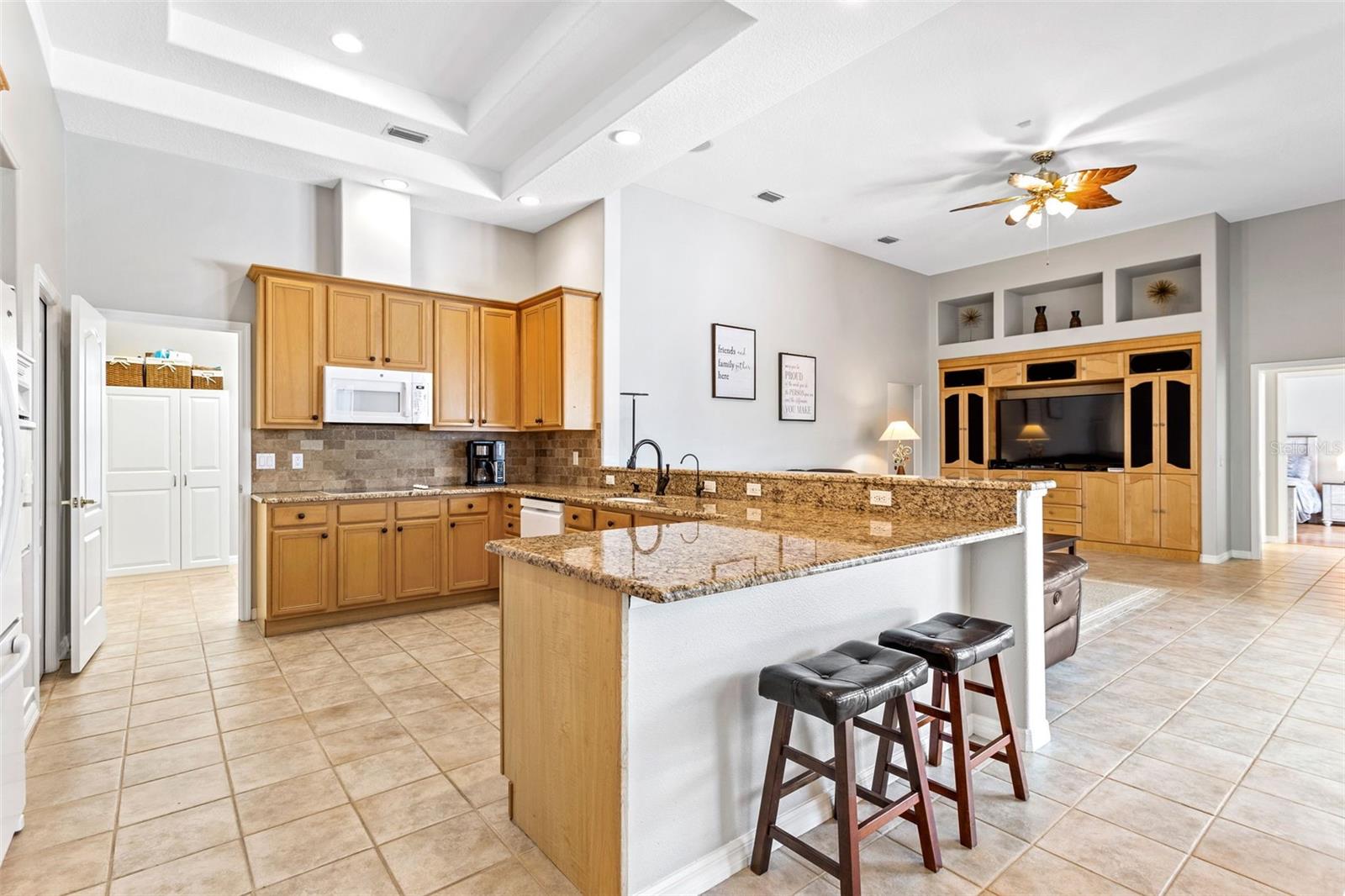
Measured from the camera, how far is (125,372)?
19.3 ft

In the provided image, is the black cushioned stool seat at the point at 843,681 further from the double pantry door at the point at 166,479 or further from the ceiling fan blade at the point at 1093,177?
the double pantry door at the point at 166,479

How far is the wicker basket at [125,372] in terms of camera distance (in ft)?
19.1

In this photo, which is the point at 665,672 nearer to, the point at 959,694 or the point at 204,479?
the point at 959,694

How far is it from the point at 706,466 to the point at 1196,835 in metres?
4.20

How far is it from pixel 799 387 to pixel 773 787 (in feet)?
17.1

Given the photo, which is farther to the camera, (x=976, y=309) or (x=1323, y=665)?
(x=976, y=309)

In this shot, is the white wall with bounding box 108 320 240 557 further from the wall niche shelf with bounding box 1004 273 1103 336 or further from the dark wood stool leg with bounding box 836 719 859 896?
the wall niche shelf with bounding box 1004 273 1103 336

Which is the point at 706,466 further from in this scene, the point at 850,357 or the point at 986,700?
the point at 986,700

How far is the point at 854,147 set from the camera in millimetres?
4766

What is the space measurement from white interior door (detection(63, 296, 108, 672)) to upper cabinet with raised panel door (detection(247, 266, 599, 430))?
82cm

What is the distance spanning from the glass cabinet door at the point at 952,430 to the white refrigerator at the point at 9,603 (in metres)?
8.29

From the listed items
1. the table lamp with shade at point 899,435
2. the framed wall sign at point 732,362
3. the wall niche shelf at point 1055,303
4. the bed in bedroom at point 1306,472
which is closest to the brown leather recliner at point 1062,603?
the framed wall sign at point 732,362

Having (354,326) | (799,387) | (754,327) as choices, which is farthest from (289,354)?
(799,387)

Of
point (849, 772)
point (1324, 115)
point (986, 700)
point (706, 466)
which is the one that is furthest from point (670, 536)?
point (1324, 115)
